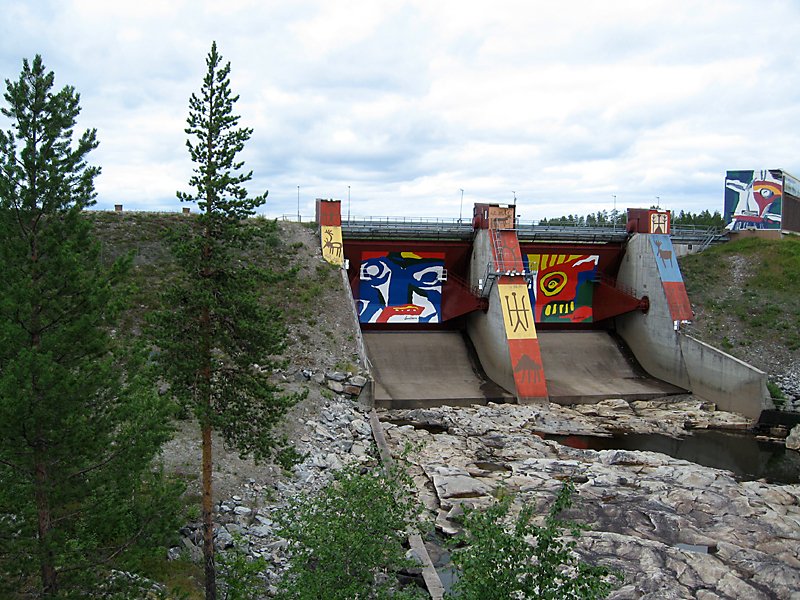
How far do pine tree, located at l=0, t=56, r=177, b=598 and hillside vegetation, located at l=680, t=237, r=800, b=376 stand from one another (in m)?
27.1

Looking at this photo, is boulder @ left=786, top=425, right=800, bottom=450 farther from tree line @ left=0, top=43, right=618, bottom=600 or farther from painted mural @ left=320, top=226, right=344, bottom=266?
tree line @ left=0, top=43, right=618, bottom=600

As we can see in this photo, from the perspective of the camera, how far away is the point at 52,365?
7.63 metres

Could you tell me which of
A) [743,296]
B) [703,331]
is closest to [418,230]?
[703,331]

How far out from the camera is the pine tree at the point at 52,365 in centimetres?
774

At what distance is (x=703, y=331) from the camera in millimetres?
29844

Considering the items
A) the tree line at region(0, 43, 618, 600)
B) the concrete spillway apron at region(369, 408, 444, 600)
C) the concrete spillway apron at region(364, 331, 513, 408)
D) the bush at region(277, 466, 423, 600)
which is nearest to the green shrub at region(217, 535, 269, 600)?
the tree line at region(0, 43, 618, 600)

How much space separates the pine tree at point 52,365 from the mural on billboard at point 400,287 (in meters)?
23.6

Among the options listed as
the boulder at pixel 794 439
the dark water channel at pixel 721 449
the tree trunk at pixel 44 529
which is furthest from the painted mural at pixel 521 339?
the tree trunk at pixel 44 529

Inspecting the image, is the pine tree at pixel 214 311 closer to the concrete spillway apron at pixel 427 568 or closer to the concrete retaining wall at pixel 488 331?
the concrete spillway apron at pixel 427 568

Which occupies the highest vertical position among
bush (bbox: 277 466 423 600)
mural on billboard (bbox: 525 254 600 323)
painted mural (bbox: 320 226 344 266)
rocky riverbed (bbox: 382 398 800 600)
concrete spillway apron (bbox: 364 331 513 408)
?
painted mural (bbox: 320 226 344 266)

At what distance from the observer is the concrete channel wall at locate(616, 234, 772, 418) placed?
26.3m

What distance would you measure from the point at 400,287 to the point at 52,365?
83.2ft

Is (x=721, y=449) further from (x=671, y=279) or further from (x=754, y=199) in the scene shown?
(x=754, y=199)

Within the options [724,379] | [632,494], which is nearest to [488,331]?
[724,379]
